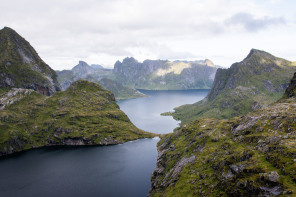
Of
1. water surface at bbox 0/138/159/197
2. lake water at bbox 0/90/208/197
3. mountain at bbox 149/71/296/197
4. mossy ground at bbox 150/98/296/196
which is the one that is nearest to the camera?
mountain at bbox 149/71/296/197

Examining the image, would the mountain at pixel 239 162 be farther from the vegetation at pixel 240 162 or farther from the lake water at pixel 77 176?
the lake water at pixel 77 176

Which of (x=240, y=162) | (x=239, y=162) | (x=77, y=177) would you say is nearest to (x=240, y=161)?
(x=239, y=162)

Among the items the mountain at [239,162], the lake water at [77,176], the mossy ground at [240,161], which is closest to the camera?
the mountain at [239,162]

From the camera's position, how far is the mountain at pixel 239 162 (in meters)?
70.1

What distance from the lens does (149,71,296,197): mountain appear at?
70.1 metres

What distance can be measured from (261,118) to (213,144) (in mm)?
30639

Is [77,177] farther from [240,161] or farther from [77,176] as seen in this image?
[240,161]

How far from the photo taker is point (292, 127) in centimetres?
9462

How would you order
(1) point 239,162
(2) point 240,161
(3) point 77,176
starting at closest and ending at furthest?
1. (1) point 239,162
2. (2) point 240,161
3. (3) point 77,176

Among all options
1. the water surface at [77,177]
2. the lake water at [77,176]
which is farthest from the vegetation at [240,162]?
the lake water at [77,176]

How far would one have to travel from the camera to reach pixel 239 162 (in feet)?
294

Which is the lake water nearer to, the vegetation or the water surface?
the water surface

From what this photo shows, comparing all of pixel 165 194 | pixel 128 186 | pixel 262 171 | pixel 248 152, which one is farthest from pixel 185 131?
pixel 262 171

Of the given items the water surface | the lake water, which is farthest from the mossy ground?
the lake water
